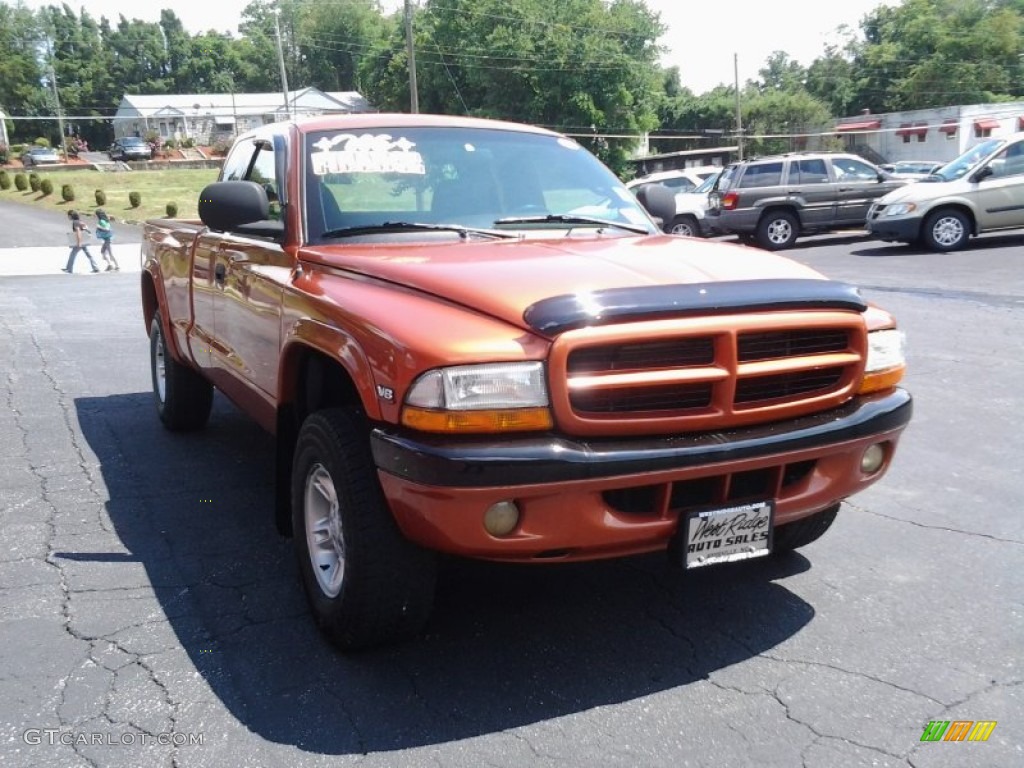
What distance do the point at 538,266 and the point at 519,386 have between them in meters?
0.65

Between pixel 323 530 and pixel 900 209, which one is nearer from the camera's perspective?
pixel 323 530

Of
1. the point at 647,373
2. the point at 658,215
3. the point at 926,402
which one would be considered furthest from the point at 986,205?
the point at 647,373

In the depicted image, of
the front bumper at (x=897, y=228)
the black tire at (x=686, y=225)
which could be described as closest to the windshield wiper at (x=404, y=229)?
the front bumper at (x=897, y=228)

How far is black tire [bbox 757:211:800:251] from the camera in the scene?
1853cm

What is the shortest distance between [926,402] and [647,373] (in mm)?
4434

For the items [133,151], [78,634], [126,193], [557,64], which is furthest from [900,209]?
[133,151]

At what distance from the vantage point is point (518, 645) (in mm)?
3305

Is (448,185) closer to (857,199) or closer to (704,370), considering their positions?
(704,370)

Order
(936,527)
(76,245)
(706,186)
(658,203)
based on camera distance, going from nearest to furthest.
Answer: (936,527) < (658,203) < (706,186) < (76,245)

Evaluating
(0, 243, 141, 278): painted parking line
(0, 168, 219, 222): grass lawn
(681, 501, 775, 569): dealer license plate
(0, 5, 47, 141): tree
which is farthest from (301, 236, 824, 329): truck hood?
(0, 5, 47, 141): tree

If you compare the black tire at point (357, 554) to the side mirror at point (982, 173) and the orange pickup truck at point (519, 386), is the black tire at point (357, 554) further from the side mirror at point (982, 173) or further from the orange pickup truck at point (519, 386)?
the side mirror at point (982, 173)

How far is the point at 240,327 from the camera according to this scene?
14.2 feet

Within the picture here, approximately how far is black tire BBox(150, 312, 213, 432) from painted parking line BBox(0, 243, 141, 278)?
15.8m

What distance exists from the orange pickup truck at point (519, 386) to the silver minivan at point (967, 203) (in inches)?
508
